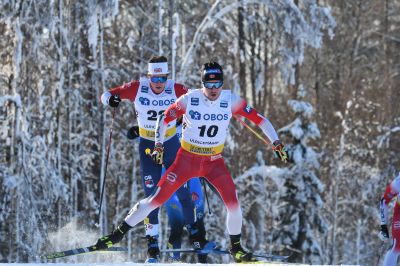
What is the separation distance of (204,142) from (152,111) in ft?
4.72

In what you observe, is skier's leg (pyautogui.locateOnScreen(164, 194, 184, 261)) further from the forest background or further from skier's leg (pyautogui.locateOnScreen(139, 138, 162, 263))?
the forest background

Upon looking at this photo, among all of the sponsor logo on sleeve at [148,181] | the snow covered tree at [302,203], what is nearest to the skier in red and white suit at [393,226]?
the sponsor logo on sleeve at [148,181]

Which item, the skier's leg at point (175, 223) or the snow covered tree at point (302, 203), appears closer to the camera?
the skier's leg at point (175, 223)

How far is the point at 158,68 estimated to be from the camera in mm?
10273

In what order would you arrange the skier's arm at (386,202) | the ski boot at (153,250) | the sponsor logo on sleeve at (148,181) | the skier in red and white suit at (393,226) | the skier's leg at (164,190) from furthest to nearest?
the skier's arm at (386,202), the skier in red and white suit at (393,226), the sponsor logo on sleeve at (148,181), the ski boot at (153,250), the skier's leg at (164,190)

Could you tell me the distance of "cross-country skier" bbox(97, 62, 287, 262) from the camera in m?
9.09

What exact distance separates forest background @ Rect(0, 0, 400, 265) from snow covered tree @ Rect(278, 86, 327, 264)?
1.4 inches

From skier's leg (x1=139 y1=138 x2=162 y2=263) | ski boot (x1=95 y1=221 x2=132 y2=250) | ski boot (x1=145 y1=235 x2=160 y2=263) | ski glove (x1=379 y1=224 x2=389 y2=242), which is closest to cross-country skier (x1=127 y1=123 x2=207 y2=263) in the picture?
skier's leg (x1=139 y1=138 x2=162 y2=263)

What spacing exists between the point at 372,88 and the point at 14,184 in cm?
1981

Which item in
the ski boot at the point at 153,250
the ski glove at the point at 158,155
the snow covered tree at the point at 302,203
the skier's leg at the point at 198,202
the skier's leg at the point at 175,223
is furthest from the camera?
the snow covered tree at the point at 302,203

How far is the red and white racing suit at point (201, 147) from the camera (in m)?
9.11

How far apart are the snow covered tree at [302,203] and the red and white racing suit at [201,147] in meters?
16.3

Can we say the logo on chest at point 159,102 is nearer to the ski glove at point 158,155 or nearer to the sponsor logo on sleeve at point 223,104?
the sponsor logo on sleeve at point 223,104

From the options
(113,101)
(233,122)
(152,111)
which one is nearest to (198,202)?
(152,111)
